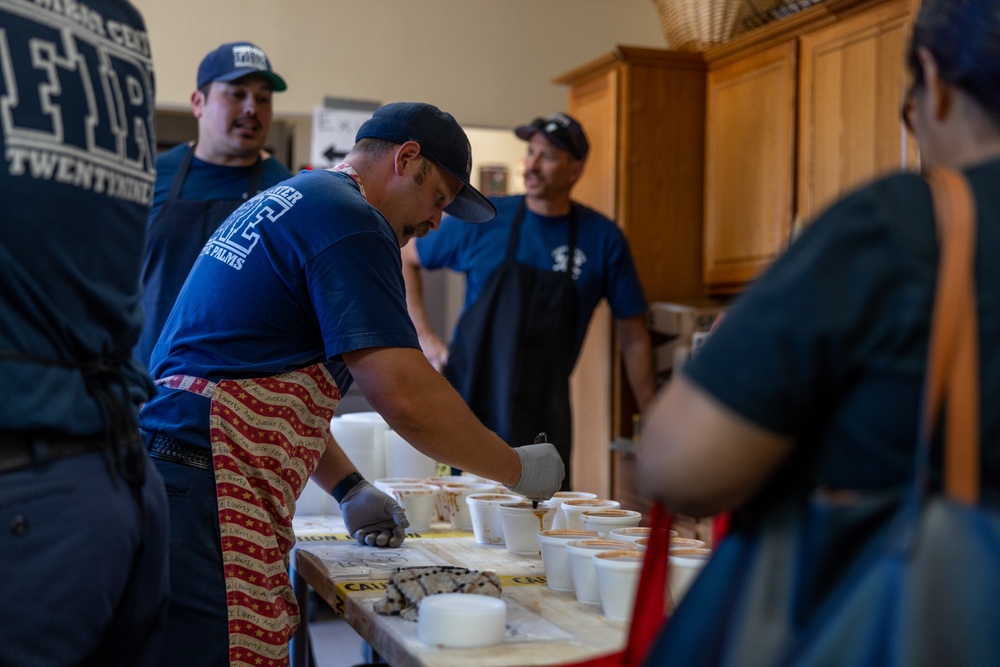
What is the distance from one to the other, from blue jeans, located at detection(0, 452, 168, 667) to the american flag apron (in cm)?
38

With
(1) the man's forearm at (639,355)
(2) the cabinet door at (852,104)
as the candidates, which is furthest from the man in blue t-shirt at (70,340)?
(1) the man's forearm at (639,355)

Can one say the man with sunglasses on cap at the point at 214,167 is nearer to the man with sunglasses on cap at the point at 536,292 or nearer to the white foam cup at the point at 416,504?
the man with sunglasses on cap at the point at 536,292

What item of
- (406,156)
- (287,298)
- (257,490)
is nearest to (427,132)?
(406,156)

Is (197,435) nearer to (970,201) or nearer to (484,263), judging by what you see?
(970,201)

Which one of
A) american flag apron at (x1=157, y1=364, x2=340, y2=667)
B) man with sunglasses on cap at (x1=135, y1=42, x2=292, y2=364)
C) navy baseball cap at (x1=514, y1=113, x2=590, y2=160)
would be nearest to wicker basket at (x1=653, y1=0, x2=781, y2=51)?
navy baseball cap at (x1=514, y1=113, x2=590, y2=160)

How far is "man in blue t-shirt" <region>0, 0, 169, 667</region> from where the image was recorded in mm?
1114

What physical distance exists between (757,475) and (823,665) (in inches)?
6.5

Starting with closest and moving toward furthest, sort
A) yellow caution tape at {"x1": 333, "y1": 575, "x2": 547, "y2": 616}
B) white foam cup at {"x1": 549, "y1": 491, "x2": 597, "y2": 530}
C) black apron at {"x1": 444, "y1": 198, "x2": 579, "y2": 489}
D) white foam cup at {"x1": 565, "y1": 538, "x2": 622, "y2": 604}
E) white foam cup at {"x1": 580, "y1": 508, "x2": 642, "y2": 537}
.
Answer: white foam cup at {"x1": 565, "y1": 538, "x2": 622, "y2": 604}, yellow caution tape at {"x1": 333, "y1": 575, "x2": 547, "y2": 616}, white foam cup at {"x1": 580, "y1": 508, "x2": 642, "y2": 537}, white foam cup at {"x1": 549, "y1": 491, "x2": 597, "y2": 530}, black apron at {"x1": 444, "y1": 198, "x2": 579, "y2": 489}

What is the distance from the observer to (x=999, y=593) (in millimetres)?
811

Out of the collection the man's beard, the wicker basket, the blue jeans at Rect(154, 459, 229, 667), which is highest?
the wicker basket

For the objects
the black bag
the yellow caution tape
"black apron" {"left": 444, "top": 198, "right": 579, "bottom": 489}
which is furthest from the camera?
"black apron" {"left": 444, "top": 198, "right": 579, "bottom": 489}

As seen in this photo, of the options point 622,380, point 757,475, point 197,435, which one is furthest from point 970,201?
point 622,380

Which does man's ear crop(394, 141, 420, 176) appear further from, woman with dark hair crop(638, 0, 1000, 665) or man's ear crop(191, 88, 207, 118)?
man's ear crop(191, 88, 207, 118)

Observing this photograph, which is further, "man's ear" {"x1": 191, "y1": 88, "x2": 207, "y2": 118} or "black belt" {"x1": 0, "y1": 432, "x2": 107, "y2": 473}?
"man's ear" {"x1": 191, "y1": 88, "x2": 207, "y2": 118}
